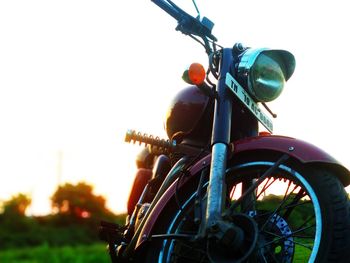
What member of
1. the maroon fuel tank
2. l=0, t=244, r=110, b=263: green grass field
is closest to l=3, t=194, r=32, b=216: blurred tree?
l=0, t=244, r=110, b=263: green grass field

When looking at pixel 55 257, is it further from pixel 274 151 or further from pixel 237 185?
pixel 274 151

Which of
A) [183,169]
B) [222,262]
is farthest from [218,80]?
[222,262]

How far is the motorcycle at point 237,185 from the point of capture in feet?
7.14

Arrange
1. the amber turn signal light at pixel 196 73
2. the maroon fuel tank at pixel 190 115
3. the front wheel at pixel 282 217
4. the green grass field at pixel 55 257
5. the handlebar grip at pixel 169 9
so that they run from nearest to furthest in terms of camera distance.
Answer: the front wheel at pixel 282 217, the amber turn signal light at pixel 196 73, the handlebar grip at pixel 169 9, the maroon fuel tank at pixel 190 115, the green grass field at pixel 55 257

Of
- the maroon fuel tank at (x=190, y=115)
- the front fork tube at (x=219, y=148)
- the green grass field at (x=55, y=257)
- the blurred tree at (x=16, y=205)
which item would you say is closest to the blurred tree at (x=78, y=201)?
the blurred tree at (x=16, y=205)

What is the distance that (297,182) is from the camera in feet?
7.44

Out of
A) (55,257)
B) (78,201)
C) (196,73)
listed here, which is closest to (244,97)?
(196,73)

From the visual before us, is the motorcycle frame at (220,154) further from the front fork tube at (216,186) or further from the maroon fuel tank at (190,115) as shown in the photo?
the maroon fuel tank at (190,115)

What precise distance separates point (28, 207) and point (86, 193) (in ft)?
19.2

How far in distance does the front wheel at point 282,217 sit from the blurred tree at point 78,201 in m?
52.1

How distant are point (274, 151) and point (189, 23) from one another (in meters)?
0.91

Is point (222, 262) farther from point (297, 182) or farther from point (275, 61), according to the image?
point (275, 61)

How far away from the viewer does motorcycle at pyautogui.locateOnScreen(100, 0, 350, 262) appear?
218 cm

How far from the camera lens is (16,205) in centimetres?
5122
